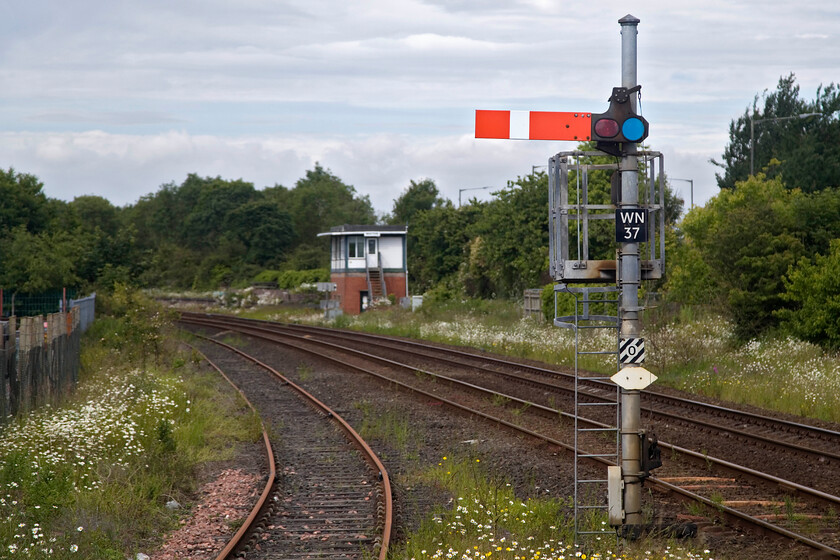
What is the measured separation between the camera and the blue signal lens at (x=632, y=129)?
6.77 meters

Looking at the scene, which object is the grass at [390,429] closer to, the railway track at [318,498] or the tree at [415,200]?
the railway track at [318,498]

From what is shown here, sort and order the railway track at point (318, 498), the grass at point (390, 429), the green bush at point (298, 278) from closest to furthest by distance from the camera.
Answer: the railway track at point (318, 498)
the grass at point (390, 429)
the green bush at point (298, 278)

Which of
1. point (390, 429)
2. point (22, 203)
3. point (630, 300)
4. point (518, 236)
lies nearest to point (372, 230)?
point (518, 236)

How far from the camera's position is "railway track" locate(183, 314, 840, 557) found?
850 centimetres

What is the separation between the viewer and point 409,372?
21.7 m

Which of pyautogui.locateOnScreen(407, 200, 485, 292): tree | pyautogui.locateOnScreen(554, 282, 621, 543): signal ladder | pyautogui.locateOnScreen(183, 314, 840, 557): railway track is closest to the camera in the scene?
pyautogui.locateOnScreen(554, 282, 621, 543): signal ladder

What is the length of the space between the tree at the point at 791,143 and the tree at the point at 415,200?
35.6 meters

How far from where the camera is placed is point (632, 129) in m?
6.79

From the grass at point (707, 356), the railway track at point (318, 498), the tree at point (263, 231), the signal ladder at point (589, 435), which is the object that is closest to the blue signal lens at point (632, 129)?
the signal ladder at point (589, 435)

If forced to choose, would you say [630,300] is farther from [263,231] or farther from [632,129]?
[263,231]

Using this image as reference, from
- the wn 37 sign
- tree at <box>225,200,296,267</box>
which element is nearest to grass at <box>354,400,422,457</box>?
the wn 37 sign

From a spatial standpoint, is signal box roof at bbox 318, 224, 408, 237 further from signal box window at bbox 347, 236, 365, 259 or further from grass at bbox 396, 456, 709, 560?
grass at bbox 396, 456, 709, 560

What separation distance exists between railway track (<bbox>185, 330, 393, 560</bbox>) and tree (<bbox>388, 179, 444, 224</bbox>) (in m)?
70.2

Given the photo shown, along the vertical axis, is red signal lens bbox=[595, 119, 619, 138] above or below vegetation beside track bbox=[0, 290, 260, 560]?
above
